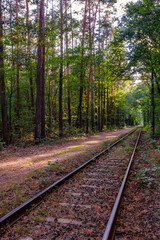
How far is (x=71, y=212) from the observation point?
15.0 ft

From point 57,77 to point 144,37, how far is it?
10.3 metres

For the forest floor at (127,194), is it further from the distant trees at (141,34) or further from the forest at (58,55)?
the distant trees at (141,34)

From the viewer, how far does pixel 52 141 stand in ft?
58.7

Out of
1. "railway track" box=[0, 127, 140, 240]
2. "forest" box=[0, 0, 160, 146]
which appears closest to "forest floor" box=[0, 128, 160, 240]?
"railway track" box=[0, 127, 140, 240]

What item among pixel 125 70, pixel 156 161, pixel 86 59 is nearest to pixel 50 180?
pixel 156 161

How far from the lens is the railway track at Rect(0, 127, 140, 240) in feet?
12.2

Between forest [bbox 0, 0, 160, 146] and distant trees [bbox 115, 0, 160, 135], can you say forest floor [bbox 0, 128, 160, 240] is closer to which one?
forest [bbox 0, 0, 160, 146]

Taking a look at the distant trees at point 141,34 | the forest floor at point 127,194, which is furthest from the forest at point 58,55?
the forest floor at point 127,194

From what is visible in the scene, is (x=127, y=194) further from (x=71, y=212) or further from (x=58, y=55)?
(x=58, y=55)

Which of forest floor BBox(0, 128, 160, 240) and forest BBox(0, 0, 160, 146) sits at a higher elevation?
forest BBox(0, 0, 160, 146)

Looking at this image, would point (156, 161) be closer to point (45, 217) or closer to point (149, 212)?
point (149, 212)

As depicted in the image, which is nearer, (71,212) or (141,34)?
(71,212)

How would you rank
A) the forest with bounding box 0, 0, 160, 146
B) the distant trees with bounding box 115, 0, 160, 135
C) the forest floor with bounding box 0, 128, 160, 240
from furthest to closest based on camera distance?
the distant trees with bounding box 115, 0, 160, 135, the forest with bounding box 0, 0, 160, 146, the forest floor with bounding box 0, 128, 160, 240

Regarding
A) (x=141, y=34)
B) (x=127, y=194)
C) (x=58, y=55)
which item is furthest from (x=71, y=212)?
(x=58, y=55)
